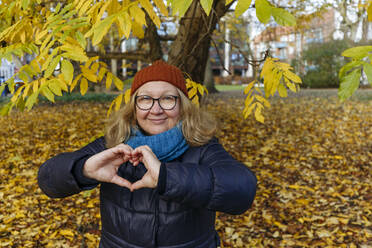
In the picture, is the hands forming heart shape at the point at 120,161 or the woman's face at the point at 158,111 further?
the woman's face at the point at 158,111

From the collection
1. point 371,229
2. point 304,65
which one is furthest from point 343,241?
point 304,65

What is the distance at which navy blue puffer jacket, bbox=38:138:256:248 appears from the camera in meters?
1.35

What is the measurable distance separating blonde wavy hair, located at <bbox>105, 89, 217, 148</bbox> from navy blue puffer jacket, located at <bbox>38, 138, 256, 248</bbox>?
0.07 metres

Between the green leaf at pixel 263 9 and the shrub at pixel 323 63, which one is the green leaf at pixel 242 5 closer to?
the green leaf at pixel 263 9

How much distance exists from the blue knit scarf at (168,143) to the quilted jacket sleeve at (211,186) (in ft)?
0.88

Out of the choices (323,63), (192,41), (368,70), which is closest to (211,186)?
(368,70)

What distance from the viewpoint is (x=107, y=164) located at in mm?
1482

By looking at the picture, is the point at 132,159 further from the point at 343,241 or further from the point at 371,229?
the point at 371,229

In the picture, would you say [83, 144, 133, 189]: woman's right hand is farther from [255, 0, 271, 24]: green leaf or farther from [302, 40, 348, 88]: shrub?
[302, 40, 348, 88]: shrub

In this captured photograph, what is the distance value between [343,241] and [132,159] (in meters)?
3.54

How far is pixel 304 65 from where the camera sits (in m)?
20.1

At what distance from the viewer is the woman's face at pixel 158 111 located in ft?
5.61

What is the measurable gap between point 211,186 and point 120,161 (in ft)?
1.55

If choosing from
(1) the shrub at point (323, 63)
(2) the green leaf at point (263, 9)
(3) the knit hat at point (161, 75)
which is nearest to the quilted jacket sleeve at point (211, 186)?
(3) the knit hat at point (161, 75)
